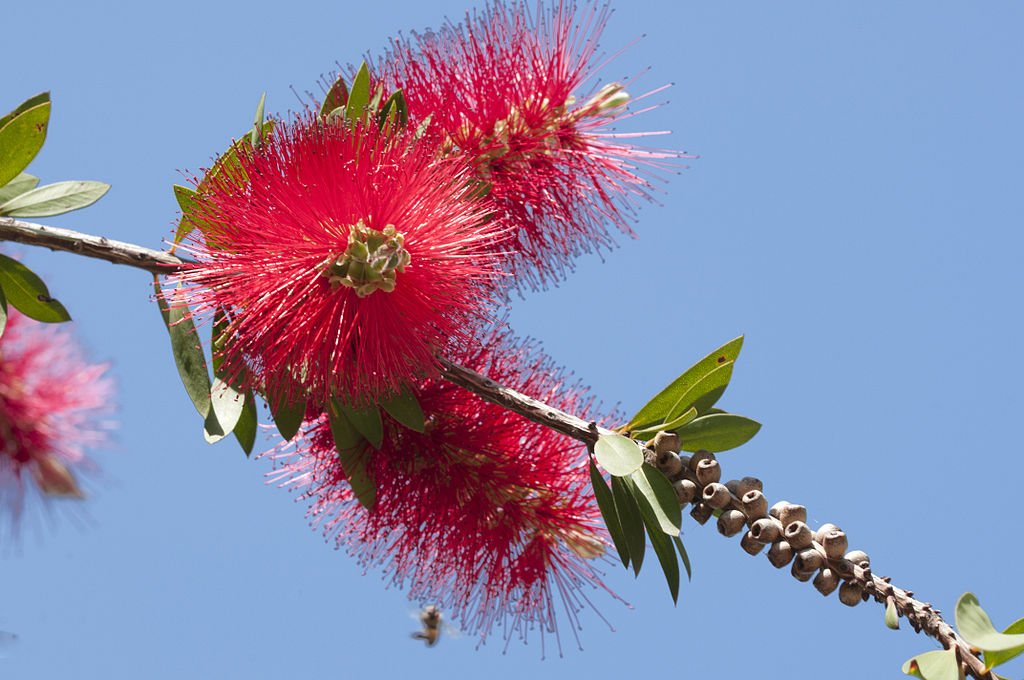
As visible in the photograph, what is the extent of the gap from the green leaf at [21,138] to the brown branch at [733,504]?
13 cm

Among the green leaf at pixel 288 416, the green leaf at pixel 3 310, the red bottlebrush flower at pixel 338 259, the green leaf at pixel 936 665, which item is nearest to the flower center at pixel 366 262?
the red bottlebrush flower at pixel 338 259

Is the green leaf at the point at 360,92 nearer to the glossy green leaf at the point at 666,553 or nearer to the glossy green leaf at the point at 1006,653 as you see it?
the glossy green leaf at the point at 666,553

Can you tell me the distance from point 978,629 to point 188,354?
5.55ft

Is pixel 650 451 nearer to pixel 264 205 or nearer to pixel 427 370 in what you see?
pixel 427 370

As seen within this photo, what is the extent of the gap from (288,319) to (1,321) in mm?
A: 712

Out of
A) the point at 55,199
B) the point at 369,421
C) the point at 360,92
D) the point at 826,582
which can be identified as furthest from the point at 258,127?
the point at 826,582

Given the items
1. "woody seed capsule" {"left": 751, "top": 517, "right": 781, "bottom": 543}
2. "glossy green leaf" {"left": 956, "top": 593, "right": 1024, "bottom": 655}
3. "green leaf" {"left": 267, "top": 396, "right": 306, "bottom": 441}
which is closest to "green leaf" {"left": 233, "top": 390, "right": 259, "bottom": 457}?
"green leaf" {"left": 267, "top": 396, "right": 306, "bottom": 441}

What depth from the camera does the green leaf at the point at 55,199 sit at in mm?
2508

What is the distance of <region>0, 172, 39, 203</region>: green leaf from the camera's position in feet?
8.33

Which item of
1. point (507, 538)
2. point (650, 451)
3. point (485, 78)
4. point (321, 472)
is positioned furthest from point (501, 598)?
point (485, 78)

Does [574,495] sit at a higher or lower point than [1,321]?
lower

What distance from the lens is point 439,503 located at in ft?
9.29

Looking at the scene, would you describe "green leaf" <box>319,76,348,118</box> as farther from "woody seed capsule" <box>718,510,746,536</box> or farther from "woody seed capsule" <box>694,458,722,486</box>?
"woody seed capsule" <box>718,510,746,536</box>

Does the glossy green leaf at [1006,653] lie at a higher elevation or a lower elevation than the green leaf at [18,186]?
lower
